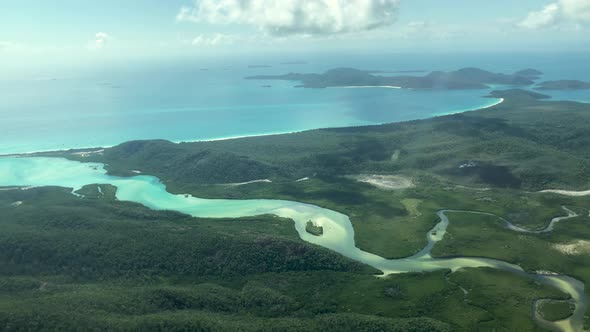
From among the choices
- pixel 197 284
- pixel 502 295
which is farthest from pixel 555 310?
pixel 197 284

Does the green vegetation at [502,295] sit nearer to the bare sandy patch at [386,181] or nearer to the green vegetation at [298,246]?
the green vegetation at [298,246]

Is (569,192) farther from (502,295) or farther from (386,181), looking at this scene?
(502,295)

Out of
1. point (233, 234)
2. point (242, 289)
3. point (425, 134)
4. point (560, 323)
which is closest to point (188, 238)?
point (233, 234)

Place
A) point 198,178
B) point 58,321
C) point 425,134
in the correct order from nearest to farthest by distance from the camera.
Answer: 1. point 58,321
2. point 198,178
3. point 425,134

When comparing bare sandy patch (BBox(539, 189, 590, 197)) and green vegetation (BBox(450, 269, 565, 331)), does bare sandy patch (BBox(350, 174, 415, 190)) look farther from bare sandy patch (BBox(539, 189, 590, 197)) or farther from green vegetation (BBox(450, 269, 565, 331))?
green vegetation (BBox(450, 269, 565, 331))

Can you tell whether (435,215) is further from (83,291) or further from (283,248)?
(83,291)
